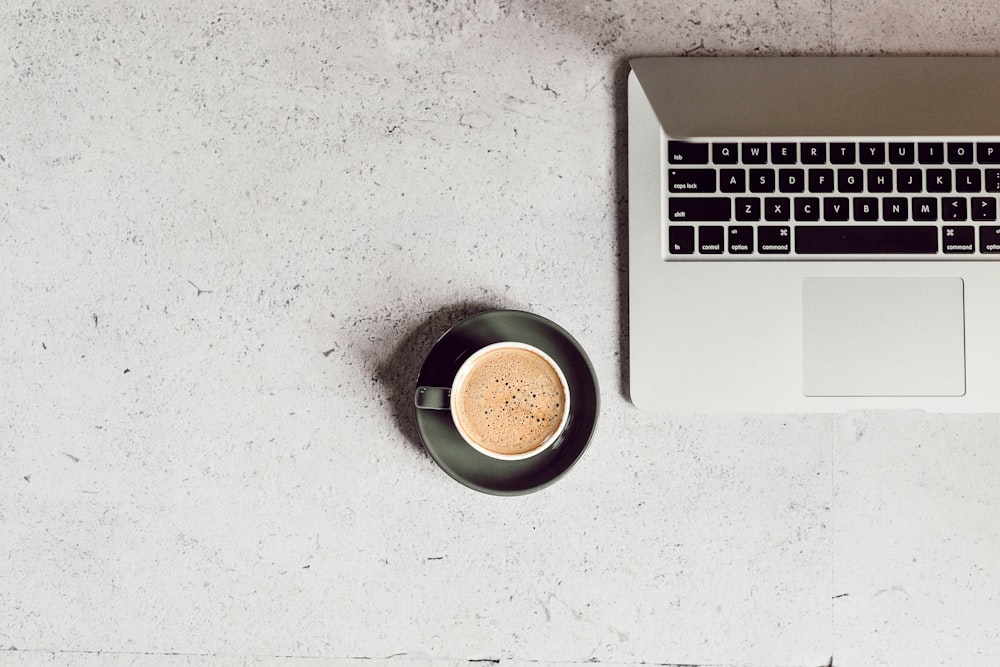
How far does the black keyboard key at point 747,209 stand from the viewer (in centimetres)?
64

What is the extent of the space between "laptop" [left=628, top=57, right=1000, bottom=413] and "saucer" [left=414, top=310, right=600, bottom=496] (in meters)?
0.06

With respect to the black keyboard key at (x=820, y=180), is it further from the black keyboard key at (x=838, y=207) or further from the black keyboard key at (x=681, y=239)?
the black keyboard key at (x=681, y=239)

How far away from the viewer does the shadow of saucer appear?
687mm

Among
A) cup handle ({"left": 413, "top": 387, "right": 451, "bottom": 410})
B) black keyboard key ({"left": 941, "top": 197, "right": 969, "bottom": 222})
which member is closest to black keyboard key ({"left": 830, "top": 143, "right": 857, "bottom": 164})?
black keyboard key ({"left": 941, "top": 197, "right": 969, "bottom": 222})

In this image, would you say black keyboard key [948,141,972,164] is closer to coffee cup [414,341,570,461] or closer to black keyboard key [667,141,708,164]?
black keyboard key [667,141,708,164]

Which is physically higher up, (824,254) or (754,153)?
(754,153)

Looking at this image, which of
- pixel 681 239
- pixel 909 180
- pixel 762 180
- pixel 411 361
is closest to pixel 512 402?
pixel 411 361

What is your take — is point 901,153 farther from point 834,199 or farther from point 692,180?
point 692,180

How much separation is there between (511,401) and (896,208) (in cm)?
44

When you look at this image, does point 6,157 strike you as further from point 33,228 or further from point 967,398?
point 967,398

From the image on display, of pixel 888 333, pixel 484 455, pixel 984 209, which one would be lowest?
pixel 484 455

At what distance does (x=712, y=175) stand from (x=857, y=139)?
0.50ft

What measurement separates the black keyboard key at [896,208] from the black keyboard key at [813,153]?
76 millimetres

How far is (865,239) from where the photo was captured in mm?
642
